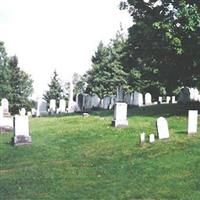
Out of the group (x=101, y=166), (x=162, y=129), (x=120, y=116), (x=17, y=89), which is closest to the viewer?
(x=101, y=166)

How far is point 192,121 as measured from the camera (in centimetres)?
2283

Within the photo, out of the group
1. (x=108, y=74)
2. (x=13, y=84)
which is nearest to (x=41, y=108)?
(x=108, y=74)

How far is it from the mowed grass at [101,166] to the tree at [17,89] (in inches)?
2319

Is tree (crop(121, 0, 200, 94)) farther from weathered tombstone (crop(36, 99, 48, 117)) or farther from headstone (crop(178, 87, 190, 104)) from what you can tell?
weathered tombstone (crop(36, 99, 48, 117))

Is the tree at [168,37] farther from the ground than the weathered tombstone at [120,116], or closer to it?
farther from the ground

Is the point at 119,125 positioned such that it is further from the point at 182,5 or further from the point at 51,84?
the point at 51,84

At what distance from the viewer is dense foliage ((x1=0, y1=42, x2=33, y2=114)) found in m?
83.7

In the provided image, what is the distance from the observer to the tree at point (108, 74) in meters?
67.7

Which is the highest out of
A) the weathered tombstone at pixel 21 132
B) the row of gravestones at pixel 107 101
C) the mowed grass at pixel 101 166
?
the row of gravestones at pixel 107 101

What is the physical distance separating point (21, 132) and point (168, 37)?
9.49m

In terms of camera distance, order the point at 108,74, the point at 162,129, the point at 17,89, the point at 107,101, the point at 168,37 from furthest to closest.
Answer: the point at 17,89 < the point at 108,74 < the point at 107,101 < the point at 168,37 < the point at 162,129

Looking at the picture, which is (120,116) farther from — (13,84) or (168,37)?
(13,84)

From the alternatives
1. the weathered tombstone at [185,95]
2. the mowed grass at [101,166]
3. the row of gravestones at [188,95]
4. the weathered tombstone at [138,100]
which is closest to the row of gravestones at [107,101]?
the weathered tombstone at [138,100]

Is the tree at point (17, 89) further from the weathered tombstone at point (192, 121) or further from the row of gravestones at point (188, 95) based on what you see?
the weathered tombstone at point (192, 121)
